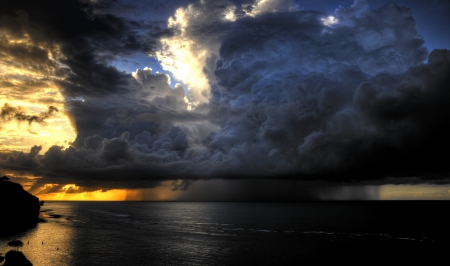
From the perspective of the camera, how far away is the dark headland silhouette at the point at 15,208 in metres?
132

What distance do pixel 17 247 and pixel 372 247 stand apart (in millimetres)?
100571

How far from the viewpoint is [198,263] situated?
6950 centimetres

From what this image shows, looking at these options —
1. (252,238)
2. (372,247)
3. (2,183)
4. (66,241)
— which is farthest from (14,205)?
(372,247)

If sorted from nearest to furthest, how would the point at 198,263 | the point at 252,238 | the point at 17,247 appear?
the point at 198,263, the point at 17,247, the point at 252,238

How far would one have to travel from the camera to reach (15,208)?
13825 centimetres

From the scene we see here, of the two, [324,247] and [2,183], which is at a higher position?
[2,183]

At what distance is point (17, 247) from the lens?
3386 inches

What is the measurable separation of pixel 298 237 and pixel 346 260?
39.8 metres

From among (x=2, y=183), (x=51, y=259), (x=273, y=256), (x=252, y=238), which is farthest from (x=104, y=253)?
(x=2, y=183)

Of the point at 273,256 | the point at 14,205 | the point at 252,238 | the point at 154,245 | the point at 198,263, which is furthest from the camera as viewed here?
the point at 14,205

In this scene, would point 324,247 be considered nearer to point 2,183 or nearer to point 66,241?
point 66,241

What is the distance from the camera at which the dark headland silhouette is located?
132 meters

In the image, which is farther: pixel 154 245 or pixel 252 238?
pixel 252 238

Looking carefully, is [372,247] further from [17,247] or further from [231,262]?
[17,247]
